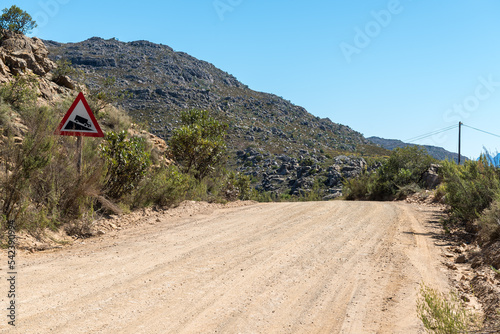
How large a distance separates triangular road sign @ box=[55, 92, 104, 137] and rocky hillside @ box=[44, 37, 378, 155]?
54150 mm

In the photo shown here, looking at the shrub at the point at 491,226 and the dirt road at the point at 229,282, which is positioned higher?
the shrub at the point at 491,226

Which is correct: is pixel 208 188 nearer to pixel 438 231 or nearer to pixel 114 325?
pixel 438 231

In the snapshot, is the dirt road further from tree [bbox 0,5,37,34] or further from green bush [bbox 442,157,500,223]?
tree [bbox 0,5,37,34]

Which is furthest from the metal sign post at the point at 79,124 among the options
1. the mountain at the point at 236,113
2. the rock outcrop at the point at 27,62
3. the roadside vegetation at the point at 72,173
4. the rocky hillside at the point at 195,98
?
the rocky hillside at the point at 195,98

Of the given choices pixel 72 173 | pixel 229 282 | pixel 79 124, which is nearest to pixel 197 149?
pixel 79 124

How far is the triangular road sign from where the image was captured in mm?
8023

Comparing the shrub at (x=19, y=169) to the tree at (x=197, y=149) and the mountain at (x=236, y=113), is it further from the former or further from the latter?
the mountain at (x=236, y=113)

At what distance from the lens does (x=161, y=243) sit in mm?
6934

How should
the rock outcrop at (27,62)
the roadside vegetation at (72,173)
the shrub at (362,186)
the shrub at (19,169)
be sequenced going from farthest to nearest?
the shrub at (362,186) → the rock outcrop at (27,62) → the roadside vegetation at (72,173) → the shrub at (19,169)

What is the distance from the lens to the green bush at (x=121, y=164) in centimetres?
960

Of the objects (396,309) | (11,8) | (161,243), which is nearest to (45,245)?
(161,243)

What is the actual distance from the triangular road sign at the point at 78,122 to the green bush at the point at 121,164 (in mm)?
1334

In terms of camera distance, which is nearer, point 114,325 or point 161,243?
point 114,325

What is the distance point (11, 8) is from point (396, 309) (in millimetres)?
20070
